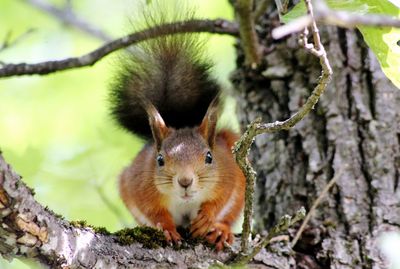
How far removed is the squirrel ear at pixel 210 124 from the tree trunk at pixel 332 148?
0.88ft

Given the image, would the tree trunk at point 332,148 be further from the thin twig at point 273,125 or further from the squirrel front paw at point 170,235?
the thin twig at point 273,125

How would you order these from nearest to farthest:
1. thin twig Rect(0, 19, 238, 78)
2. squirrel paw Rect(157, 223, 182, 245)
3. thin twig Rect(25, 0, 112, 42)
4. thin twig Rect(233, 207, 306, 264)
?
1. thin twig Rect(233, 207, 306, 264)
2. squirrel paw Rect(157, 223, 182, 245)
3. thin twig Rect(0, 19, 238, 78)
4. thin twig Rect(25, 0, 112, 42)

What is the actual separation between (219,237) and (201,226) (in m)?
0.11

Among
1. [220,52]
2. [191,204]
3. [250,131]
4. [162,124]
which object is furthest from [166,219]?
[220,52]

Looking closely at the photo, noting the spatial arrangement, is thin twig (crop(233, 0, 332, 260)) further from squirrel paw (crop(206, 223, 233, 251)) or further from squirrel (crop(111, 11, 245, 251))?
squirrel (crop(111, 11, 245, 251))

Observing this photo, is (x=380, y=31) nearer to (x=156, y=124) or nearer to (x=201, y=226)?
(x=201, y=226)

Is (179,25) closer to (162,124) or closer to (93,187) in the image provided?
(162,124)

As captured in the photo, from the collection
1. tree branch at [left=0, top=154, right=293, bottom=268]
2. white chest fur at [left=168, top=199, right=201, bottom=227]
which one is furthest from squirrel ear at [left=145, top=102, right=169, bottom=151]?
tree branch at [left=0, top=154, right=293, bottom=268]

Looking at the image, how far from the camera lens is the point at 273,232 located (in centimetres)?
218

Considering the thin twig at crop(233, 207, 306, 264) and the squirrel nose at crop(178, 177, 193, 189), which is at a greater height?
the squirrel nose at crop(178, 177, 193, 189)

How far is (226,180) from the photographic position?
10.4 ft

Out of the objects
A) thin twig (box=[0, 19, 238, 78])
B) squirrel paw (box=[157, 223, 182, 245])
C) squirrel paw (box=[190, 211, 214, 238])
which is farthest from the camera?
thin twig (box=[0, 19, 238, 78])

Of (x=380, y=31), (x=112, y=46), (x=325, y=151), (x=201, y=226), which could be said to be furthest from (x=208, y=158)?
(x=380, y=31)

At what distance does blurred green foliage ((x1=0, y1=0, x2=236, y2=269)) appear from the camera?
4.12 meters
